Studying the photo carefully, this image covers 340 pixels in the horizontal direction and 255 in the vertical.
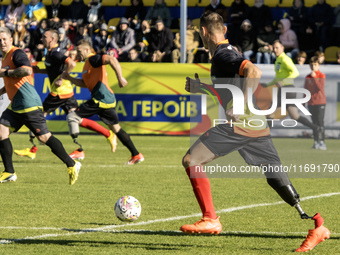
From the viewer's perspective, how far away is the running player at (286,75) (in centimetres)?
1535

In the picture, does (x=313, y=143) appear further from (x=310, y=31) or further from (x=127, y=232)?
(x=127, y=232)

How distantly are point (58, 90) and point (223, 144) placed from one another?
7.81 m

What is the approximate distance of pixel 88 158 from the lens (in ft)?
43.5

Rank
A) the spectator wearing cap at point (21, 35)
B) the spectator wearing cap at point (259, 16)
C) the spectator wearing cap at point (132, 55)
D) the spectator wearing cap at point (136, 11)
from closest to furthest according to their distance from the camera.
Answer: the spectator wearing cap at point (132, 55) < the spectator wearing cap at point (259, 16) < the spectator wearing cap at point (21, 35) < the spectator wearing cap at point (136, 11)

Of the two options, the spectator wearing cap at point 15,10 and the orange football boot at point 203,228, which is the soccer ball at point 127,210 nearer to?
the orange football boot at point 203,228

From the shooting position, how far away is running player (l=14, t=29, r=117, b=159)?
40.9 ft

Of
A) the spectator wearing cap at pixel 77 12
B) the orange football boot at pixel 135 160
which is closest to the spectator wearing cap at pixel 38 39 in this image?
the spectator wearing cap at pixel 77 12

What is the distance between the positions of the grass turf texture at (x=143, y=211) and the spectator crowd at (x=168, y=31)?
7272 millimetres

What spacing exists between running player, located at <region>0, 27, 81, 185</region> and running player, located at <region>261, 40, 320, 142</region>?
701 cm

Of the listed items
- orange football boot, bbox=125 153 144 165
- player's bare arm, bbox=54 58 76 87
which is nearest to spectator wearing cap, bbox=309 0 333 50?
orange football boot, bbox=125 153 144 165

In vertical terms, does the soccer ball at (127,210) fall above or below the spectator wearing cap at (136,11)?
below

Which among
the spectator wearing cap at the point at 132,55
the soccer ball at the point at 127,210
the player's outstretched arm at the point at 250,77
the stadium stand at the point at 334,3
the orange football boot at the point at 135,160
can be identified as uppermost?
the player's outstretched arm at the point at 250,77

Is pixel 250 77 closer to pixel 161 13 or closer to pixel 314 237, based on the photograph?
pixel 314 237

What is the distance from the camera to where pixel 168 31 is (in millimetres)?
20031
